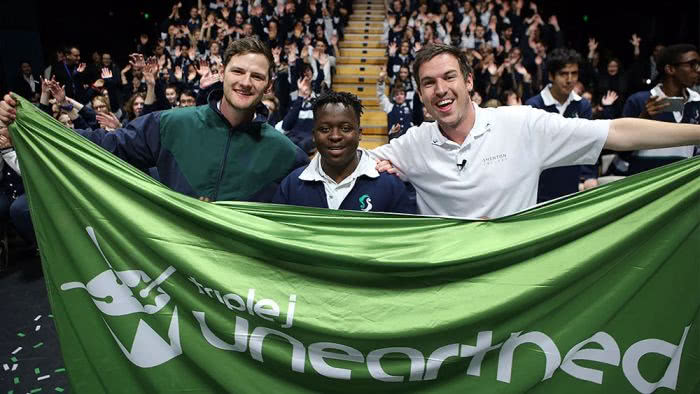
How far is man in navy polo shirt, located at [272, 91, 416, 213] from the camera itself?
6.88 ft

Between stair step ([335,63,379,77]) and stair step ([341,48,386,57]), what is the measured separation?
502 millimetres

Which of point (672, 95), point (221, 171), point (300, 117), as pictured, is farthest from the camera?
point (300, 117)

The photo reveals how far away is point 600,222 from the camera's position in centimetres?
169

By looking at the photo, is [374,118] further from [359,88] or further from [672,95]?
[672,95]

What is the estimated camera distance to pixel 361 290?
5.71 feet

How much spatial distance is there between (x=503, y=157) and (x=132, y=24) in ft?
46.5

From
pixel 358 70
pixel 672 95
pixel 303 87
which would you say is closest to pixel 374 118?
pixel 358 70

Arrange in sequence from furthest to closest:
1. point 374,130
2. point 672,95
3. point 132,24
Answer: point 132,24 → point 374,130 → point 672,95

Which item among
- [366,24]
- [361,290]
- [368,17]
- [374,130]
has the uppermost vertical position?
[368,17]

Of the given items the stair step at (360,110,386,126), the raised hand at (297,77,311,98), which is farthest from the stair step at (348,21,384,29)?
the raised hand at (297,77,311,98)

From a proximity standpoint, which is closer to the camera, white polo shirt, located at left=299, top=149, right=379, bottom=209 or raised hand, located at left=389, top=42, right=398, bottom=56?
white polo shirt, located at left=299, top=149, right=379, bottom=209

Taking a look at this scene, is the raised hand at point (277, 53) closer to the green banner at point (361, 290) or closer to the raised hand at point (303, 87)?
the raised hand at point (303, 87)

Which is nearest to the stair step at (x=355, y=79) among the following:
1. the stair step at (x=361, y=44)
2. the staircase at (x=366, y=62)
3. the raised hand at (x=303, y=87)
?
the staircase at (x=366, y=62)

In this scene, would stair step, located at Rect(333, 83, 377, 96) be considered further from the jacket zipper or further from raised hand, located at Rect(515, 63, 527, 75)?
the jacket zipper
